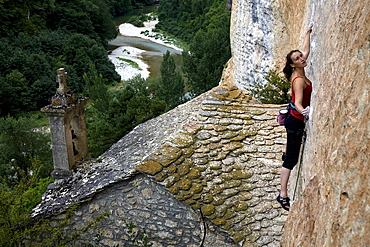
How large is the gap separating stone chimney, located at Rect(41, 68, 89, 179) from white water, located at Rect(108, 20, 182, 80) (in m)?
24.0

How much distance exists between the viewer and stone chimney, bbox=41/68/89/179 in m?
7.00

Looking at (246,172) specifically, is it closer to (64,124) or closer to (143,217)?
(143,217)

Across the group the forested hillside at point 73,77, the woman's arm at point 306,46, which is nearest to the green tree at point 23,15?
the forested hillside at point 73,77

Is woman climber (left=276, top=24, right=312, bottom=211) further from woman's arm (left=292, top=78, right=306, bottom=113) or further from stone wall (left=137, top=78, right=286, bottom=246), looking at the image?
stone wall (left=137, top=78, right=286, bottom=246)

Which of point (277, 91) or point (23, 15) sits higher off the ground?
point (277, 91)

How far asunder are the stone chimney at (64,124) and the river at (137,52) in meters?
24.0

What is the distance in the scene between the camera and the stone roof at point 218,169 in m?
5.70

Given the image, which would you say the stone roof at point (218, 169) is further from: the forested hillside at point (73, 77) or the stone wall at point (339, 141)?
the stone wall at point (339, 141)

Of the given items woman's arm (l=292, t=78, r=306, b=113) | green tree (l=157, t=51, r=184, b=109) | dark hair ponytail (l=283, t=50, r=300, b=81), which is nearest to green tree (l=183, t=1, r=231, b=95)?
green tree (l=157, t=51, r=184, b=109)

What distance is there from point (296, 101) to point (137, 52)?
38897 millimetres

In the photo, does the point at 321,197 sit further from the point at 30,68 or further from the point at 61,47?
the point at 61,47

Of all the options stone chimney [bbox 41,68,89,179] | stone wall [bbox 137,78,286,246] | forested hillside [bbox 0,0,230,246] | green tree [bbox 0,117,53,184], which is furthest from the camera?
green tree [bbox 0,117,53,184]

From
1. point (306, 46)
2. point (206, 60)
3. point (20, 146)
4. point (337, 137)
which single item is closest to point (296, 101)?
point (306, 46)

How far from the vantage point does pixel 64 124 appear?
23.3 feet
